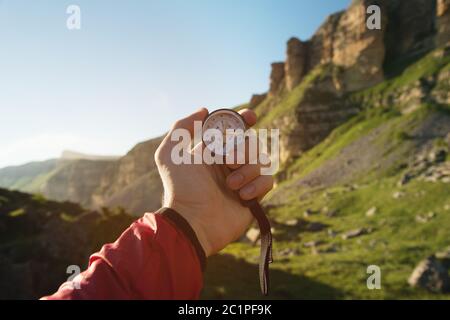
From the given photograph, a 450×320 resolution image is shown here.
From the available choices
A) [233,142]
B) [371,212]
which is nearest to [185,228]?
[233,142]

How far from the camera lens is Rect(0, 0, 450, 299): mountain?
69.5 ft

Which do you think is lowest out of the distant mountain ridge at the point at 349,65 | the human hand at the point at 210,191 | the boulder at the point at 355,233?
the boulder at the point at 355,233

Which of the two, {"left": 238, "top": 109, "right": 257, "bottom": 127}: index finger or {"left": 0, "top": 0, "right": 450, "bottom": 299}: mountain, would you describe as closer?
{"left": 238, "top": 109, "right": 257, "bottom": 127}: index finger

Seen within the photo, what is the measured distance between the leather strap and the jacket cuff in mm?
829

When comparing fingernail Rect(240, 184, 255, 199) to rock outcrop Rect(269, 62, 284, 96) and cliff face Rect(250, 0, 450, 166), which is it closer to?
cliff face Rect(250, 0, 450, 166)

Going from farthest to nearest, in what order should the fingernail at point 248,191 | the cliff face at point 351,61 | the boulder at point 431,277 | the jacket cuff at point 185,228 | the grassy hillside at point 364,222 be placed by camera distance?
the cliff face at point 351,61
the grassy hillside at point 364,222
the boulder at point 431,277
the fingernail at point 248,191
the jacket cuff at point 185,228

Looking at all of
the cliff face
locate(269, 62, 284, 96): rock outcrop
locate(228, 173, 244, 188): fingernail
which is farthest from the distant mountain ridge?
locate(228, 173, 244, 188): fingernail

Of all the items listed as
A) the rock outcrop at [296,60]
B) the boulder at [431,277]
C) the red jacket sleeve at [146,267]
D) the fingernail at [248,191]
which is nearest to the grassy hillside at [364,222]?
the boulder at [431,277]

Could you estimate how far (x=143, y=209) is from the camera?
142m

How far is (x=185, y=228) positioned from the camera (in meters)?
3.46

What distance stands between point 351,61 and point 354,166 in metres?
57.9

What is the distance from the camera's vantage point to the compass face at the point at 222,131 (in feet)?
14.8

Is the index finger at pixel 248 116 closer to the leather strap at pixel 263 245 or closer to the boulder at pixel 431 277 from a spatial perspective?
the leather strap at pixel 263 245
